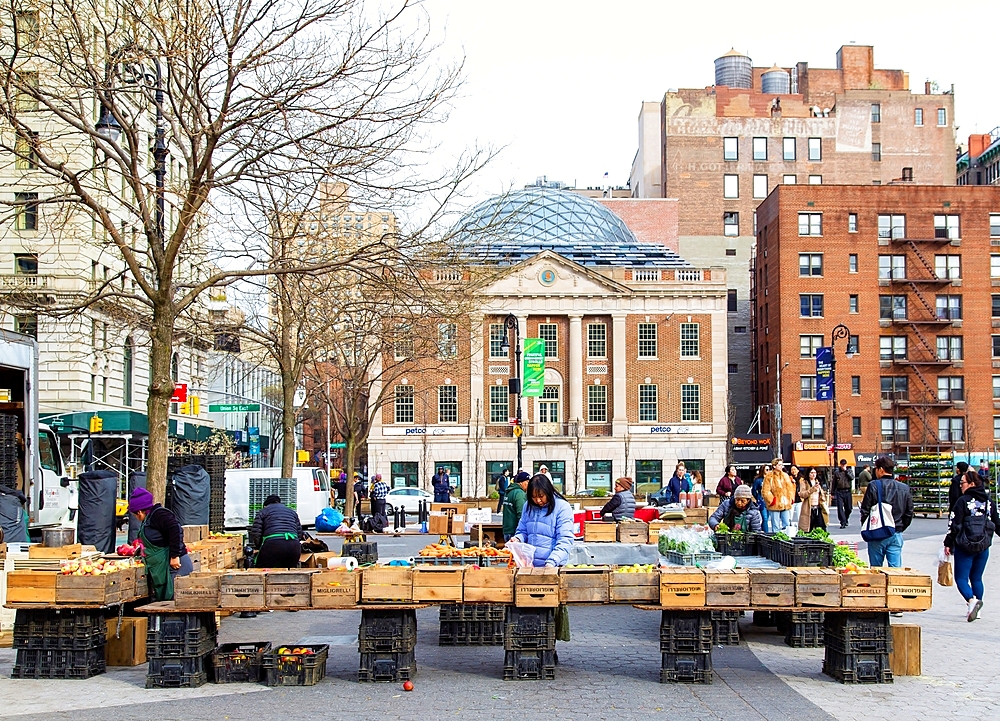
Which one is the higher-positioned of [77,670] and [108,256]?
[108,256]

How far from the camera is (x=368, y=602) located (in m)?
11.6

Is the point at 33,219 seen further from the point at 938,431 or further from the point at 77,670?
the point at 938,431

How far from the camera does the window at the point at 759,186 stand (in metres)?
98.1

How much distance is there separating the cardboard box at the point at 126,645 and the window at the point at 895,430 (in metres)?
67.6

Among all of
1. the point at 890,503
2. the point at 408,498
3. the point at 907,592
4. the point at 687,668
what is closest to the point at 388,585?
the point at 687,668

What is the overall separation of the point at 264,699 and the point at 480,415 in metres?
60.5

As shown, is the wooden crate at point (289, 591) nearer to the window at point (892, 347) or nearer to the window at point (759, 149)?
the window at point (892, 347)

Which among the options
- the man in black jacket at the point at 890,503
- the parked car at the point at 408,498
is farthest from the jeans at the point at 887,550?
the parked car at the point at 408,498

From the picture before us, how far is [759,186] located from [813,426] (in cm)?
2929

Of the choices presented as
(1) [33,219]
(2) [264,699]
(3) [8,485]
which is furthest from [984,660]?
(1) [33,219]

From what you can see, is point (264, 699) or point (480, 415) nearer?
point (264, 699)

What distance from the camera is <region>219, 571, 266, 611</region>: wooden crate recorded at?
37.8ft

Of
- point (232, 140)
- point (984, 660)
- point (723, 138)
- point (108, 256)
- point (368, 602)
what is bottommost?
point (984, 660)

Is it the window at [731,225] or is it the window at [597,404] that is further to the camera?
the window at [731,225]
